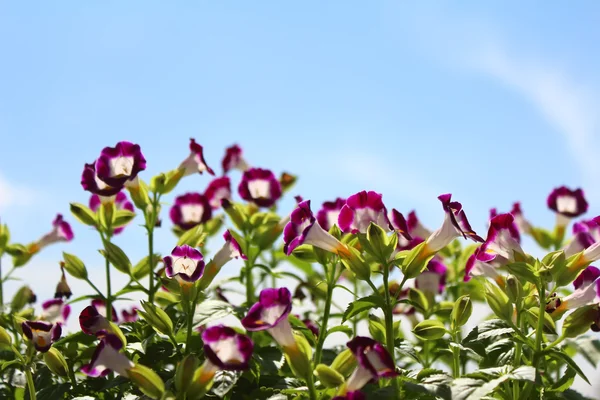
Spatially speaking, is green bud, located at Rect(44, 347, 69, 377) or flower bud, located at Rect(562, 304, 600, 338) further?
green bud, located at Rect(44, 347, 69, 377)

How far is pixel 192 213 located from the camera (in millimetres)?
3109

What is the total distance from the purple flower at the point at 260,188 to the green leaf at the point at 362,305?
131 centimetres

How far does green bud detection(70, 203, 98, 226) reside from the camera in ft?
8.09

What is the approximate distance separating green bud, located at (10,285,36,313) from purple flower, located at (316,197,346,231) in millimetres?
1352

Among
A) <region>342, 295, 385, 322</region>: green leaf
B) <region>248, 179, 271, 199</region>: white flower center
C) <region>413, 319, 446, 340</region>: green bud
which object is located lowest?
<region>413, 319, 446, 340</region>: green bud

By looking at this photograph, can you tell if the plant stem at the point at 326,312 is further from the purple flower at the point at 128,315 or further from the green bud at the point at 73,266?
the purple flower at the point at 128,315

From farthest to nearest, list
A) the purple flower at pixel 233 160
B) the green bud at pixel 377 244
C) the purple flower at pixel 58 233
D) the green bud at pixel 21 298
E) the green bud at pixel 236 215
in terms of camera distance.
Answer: the purple flower at pixel 233 160 < the purple flower at pixel 58 233 < the green bud at pixel 21 298 < the green bud at pixel 236 215 < the green bud at pixel 377 244

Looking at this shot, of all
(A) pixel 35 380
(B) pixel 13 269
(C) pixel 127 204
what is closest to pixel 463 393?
(A) pixel 35 380

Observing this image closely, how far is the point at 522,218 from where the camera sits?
3.67m

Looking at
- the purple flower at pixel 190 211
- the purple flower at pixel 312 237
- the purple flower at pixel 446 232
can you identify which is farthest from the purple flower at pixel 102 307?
the purple flower at pixel 446 232

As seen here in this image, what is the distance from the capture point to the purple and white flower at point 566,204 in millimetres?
3574

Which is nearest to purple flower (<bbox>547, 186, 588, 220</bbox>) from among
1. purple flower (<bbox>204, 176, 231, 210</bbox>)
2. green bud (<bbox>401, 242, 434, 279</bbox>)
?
purple flower (<bbox>204, 176, 231, 210</bbox>)

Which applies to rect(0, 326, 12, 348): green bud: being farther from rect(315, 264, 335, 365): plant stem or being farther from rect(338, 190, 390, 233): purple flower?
rect(338, 190, 390, 233): purple flower

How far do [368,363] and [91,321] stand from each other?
0.71 meters
